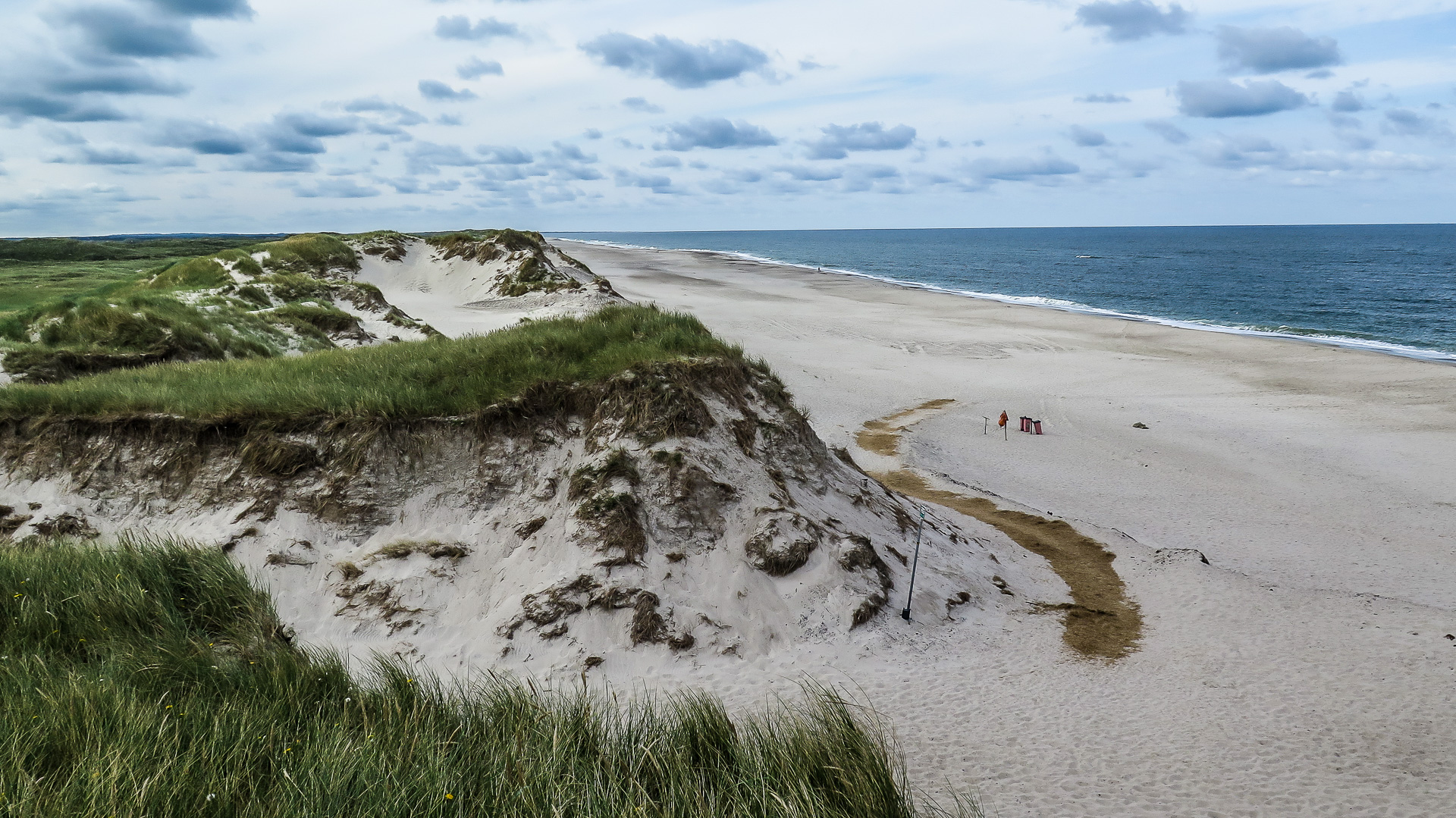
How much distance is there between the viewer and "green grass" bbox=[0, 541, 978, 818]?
3980mm

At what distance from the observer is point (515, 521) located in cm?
993

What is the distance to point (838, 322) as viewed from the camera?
4816 centimetres

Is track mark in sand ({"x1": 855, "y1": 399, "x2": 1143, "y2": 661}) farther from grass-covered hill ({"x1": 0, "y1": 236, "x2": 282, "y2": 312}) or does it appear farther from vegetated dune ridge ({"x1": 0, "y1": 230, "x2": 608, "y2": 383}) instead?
grass-covered hill ({"x1": 0, "y1": 236, "x2": 282, "y2": 312})

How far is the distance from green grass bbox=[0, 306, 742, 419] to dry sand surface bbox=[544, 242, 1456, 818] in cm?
478

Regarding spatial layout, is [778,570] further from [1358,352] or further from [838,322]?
[1358,352]

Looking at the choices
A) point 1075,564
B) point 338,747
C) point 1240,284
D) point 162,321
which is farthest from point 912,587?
point 1240,284

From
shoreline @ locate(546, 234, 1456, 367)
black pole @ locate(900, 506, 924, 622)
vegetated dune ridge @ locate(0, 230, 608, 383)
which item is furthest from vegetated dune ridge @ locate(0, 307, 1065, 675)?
shoreline @ locate(546, 234, 1456, 367)

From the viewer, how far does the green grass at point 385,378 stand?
10.4 metres

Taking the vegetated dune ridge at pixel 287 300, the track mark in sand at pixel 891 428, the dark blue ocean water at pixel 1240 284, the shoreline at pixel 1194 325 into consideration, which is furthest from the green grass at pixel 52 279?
the dark blue ocean water at pixel 1240 284

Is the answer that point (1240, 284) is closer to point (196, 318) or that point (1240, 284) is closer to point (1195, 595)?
point (1195, 595)

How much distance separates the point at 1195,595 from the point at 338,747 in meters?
12.4

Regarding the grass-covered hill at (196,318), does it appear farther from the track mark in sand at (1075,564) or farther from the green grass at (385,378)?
the track mark in sand at (1075,564)

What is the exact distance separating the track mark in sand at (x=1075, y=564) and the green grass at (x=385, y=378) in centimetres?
674

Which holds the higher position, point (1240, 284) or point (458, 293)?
point (1240, 284)
